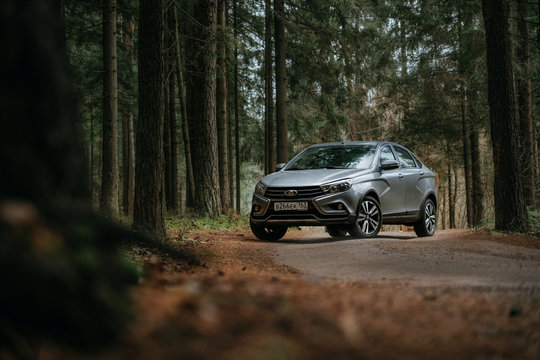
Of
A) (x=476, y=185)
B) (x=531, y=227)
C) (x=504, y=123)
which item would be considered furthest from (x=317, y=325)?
(x=476, y=185)

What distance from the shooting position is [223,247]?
9203 mm

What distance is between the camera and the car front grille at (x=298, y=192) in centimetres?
1012

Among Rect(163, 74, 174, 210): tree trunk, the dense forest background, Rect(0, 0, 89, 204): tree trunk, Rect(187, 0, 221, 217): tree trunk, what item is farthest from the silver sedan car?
Rect(163, 74, 174, 210): tree trunk

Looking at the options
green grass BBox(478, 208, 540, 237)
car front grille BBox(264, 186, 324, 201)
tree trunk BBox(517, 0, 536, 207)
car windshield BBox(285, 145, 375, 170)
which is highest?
tree trunk BBox(517, 0, 536, 207)

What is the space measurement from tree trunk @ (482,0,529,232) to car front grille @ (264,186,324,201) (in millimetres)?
5059

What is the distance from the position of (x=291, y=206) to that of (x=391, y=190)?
250cm

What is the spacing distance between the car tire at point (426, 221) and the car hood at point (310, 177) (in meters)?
2.55

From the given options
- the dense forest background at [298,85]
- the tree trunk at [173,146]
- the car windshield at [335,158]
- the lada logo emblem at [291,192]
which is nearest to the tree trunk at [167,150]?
the dense forest background at [298,85]

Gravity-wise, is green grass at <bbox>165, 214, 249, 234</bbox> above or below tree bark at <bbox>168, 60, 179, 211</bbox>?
below

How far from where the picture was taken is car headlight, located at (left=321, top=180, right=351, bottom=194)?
33.2 feet

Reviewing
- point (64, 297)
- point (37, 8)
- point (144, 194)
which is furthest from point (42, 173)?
point (144, 194)

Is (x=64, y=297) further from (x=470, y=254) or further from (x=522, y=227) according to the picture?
(x=522, y=227)

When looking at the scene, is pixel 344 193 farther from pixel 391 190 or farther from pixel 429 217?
pixel 429 217

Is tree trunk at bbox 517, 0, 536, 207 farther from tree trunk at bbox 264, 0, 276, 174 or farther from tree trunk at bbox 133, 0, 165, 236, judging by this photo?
tree trunk at bbox 133, 0, 165, 236
